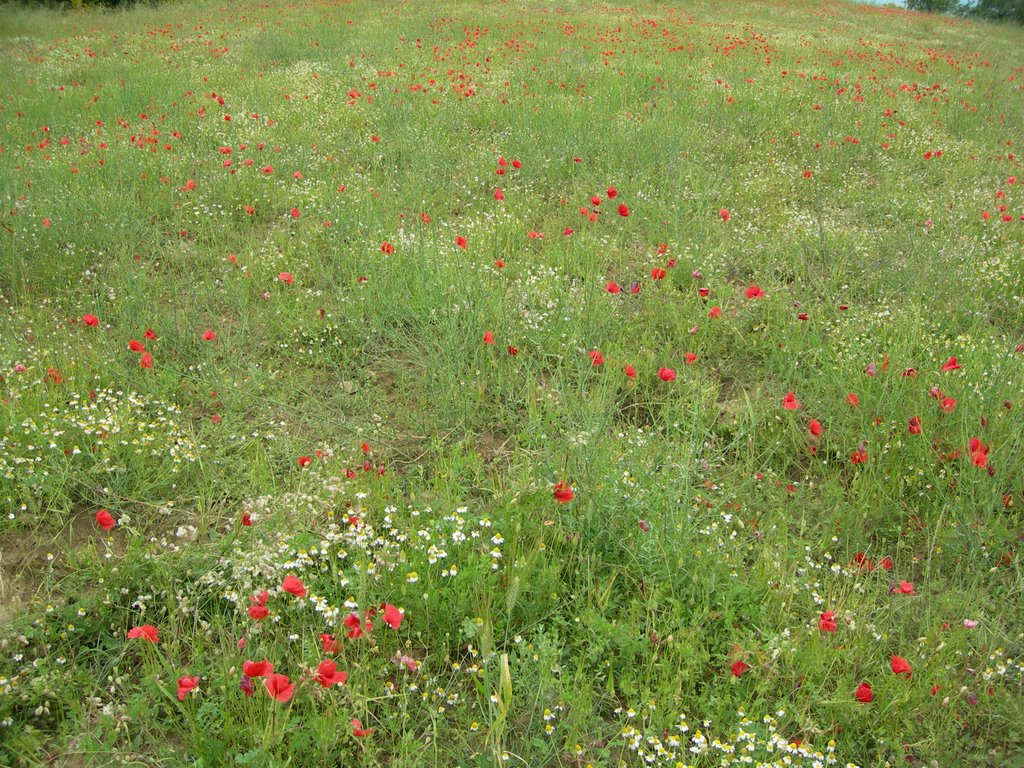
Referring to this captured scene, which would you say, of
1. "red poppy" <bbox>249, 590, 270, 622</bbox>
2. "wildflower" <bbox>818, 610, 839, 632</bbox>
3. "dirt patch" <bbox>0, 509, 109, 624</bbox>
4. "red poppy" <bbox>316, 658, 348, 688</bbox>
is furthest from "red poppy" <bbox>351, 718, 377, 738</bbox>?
"wildflower" <bbox>818, 610, 839, 632</bbox>

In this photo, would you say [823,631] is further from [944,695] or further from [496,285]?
[496,285]

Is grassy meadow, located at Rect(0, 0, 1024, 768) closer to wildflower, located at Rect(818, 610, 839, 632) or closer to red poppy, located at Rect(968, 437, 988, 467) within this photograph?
wildflower, located at Rect(818, 610, 839, 632)

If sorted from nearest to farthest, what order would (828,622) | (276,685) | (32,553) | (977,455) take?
(276,685) → (828,622) → (977,455) → (32,553)

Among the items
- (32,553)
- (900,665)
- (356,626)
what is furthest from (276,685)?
(900,665)

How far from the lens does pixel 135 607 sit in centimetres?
281

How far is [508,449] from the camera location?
386 cm

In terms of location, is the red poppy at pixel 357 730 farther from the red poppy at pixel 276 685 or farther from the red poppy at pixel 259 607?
the red poppy at pixel 259 607

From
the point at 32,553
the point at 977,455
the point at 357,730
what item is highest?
the point at 977,455

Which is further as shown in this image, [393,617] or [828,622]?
[828,622]

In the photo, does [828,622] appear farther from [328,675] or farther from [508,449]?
[508,449]

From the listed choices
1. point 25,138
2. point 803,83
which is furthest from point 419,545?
point 803,83

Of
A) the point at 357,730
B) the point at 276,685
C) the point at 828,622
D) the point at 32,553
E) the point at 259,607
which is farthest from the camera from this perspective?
the point at 32,553

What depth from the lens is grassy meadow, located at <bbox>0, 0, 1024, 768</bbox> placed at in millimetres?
2459

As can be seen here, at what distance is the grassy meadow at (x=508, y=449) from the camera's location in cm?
246
